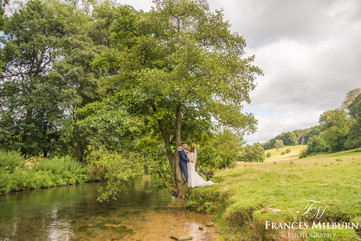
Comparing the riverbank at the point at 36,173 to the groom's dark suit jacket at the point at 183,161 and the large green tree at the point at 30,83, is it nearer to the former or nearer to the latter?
the large green tree at the point at 30,83

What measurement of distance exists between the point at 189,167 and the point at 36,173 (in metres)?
18.0

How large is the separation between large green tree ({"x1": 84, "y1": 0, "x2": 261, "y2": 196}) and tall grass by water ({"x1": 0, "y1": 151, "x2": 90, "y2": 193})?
12.1 m

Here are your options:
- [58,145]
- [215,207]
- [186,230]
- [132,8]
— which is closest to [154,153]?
[215,207]

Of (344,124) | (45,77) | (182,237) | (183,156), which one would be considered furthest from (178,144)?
(344,124)

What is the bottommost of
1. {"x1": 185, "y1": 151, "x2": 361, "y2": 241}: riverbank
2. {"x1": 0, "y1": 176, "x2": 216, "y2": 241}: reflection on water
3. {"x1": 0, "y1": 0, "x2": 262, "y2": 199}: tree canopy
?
{"x1": 0, "y1": 176, "x2": 216, "y2": 241}: reflection on water

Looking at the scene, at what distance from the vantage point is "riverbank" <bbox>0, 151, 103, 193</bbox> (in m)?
19.8

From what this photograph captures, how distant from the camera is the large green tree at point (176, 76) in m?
11.2

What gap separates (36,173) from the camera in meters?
22.8

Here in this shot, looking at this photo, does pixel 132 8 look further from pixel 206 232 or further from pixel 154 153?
pixel 206 232

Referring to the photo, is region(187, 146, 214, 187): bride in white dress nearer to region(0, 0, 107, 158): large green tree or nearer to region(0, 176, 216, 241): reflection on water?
region(0, 176, 216, 241): reflection on water

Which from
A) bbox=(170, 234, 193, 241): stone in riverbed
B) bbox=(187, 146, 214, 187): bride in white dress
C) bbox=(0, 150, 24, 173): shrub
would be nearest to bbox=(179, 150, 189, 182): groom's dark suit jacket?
bbox=(187, 146, 214, 187): bride in white dress

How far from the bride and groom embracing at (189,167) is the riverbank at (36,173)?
15.2 meters

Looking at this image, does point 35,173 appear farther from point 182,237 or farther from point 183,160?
point 182,237

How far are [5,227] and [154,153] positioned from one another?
295 inches
